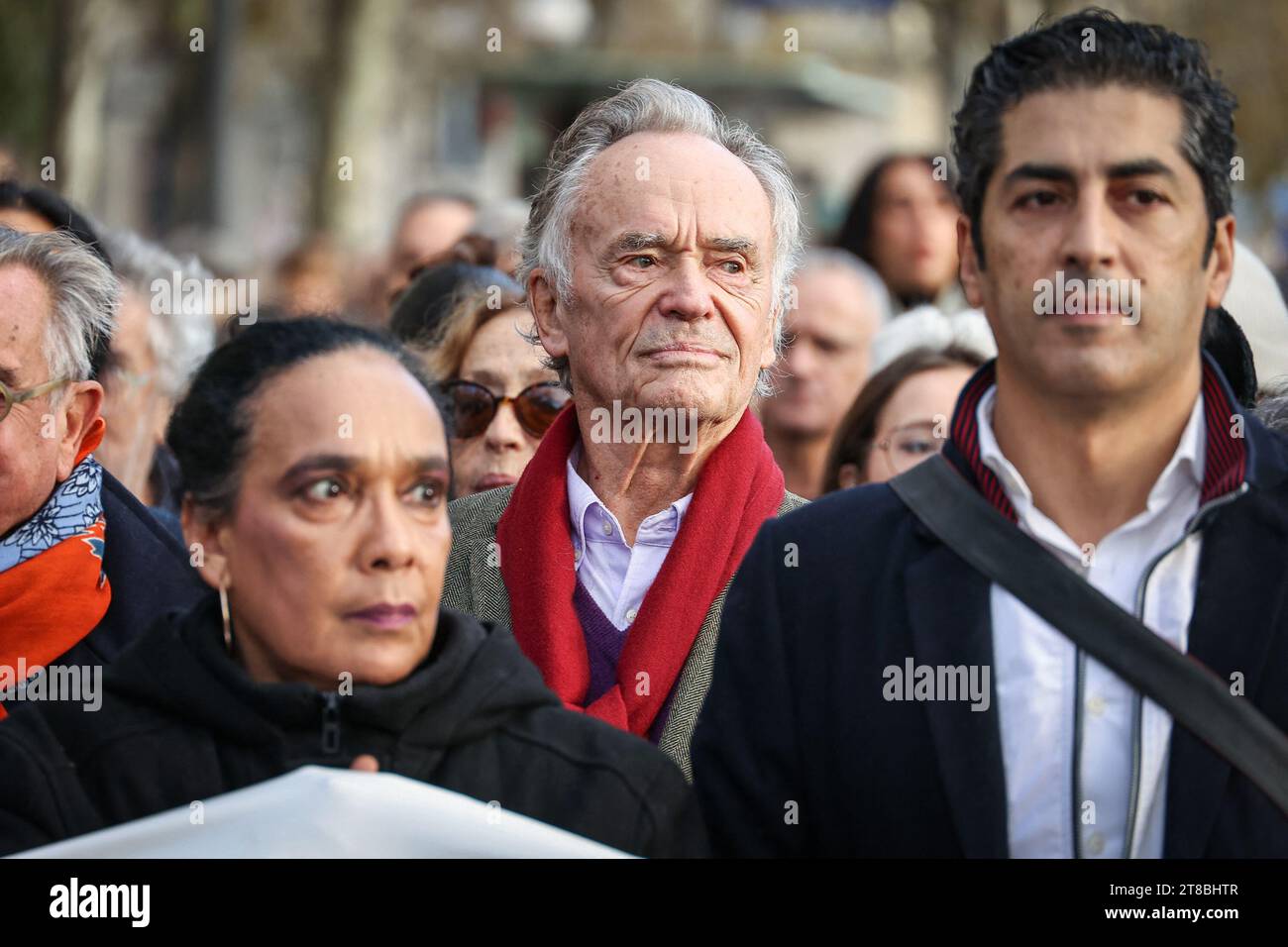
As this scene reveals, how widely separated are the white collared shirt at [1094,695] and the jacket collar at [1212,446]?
0.02 m

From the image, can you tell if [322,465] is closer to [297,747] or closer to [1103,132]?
[297,747]

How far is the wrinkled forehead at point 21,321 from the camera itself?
4.36 m

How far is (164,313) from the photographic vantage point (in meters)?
6.91

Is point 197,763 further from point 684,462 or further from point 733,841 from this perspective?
point 684,462

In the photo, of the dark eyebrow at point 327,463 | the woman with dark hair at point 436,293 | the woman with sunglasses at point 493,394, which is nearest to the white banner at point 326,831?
the dark eyebrow at point 327,463

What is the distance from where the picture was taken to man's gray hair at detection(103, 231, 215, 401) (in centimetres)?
677

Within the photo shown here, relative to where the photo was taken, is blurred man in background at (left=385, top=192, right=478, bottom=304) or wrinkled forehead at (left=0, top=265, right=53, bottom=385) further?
blurred man in background at (left=385, top=192, right=478, bottom=304)

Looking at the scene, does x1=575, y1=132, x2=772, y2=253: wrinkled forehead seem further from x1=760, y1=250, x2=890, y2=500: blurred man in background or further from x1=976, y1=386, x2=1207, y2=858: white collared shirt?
x1=760, y1=250, x2=890, y2=500: blurred man in background

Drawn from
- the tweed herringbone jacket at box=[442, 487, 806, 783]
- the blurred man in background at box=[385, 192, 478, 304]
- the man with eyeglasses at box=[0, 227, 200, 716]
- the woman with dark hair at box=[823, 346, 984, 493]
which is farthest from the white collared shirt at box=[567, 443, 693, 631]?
the blurred man in background at box=[385, 192, 478, 304]

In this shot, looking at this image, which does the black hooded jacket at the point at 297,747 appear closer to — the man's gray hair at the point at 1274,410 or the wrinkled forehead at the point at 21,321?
the wrinkled forehead at the point at 21,321

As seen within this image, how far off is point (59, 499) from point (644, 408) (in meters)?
1.24

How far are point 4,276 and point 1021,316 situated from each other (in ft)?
7.09

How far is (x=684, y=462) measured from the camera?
467cm

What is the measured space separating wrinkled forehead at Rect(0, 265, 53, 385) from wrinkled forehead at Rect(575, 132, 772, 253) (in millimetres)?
1176
